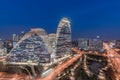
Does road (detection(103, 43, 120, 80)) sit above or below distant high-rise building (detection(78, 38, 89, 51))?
below

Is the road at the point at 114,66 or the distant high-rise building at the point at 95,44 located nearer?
the road at the point at 114,66

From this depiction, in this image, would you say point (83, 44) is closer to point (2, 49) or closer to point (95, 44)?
point (95, 44)

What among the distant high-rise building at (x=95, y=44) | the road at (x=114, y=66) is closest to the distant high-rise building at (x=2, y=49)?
the road at (x=114, y=66)

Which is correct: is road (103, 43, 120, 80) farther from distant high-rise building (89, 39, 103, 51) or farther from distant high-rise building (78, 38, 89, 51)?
distant high-rise building (78, 38, 89, 51)

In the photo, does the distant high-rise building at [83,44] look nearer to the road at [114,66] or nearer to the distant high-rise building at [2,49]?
the road at [114,66]

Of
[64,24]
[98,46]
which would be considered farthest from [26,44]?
[98,46]

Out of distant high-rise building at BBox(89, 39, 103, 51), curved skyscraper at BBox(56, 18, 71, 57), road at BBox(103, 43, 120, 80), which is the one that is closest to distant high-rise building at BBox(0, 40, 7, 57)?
curved skyscraper at BBox(56, 18, 71, 57)
